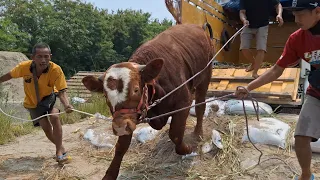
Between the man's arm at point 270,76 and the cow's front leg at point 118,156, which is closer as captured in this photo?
the man's arm at point 270,76

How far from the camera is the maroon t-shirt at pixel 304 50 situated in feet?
9.60

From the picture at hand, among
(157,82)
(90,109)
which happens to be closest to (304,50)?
(157,82)

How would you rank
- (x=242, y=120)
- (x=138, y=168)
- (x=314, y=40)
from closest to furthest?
(x=314, y=40) < (x=138, y=168) < (x=242, y=120)

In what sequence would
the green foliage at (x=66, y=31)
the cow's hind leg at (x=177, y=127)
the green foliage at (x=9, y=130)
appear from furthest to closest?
1. the green foliage at (x=66, y=31)
2. the green foliage at (x=9, y=130)
3. the cow's hind leg at (x=177, y=127)

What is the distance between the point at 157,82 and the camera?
3.73 meters

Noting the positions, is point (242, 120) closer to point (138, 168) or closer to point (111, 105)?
point (138, 168)

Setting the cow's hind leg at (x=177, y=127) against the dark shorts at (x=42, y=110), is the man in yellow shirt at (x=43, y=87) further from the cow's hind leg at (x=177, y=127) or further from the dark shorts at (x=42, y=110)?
the cow's hind leg at (x=177, y=127)

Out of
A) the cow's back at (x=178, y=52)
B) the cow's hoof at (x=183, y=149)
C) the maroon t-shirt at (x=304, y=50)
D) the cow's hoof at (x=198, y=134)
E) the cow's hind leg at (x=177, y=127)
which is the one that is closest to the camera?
the maroon t-shirt at (x=304, y=50)

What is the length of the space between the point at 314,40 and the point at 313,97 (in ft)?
1.64

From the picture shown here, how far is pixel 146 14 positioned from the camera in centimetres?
3462

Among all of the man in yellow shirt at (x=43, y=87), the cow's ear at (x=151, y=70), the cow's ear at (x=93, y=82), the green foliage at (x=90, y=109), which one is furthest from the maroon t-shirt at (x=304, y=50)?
the green foliage at (x=90, y=109)

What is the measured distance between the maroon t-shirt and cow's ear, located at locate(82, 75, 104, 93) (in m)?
1.71

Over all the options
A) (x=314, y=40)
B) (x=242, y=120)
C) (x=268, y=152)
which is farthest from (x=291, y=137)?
(x=314, y=40)

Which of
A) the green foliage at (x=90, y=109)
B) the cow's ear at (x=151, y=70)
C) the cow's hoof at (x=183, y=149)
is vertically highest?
the cow's ear at (x=151, y=70)
